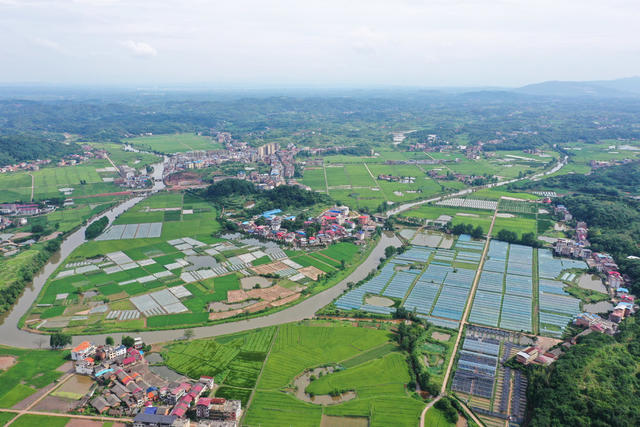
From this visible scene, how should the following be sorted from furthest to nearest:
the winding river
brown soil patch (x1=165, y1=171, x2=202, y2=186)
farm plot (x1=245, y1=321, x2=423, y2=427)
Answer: brown soil patch (x1=165, y1=171, x2=202, y2=186)
the winding river
farm plot (x1=245, y1=321, x2=423, y2=427)

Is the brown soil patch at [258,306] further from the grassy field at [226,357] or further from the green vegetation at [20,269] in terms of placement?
the green vegetation at [20,269]

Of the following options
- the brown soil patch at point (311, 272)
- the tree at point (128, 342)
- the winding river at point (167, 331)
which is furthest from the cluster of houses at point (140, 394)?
the brown soil patch at point (311, 272)

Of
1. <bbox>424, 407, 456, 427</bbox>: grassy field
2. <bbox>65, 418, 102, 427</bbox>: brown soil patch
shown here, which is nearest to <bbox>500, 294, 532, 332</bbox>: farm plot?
<bbox>424, 407, 456, 427</bbox>: grassy field

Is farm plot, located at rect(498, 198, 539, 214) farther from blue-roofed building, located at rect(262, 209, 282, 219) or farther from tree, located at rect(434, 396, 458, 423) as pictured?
tree, located at rect(434, 396, 458, 423)

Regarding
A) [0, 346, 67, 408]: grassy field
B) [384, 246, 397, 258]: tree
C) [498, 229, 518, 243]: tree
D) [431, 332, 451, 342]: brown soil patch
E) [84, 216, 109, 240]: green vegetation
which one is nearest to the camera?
[0, 346, 67, 408]: grassy field

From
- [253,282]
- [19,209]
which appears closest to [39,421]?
[253,282]

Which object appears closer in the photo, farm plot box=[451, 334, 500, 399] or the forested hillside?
farm plot box=[451, 334, 500, 399]
